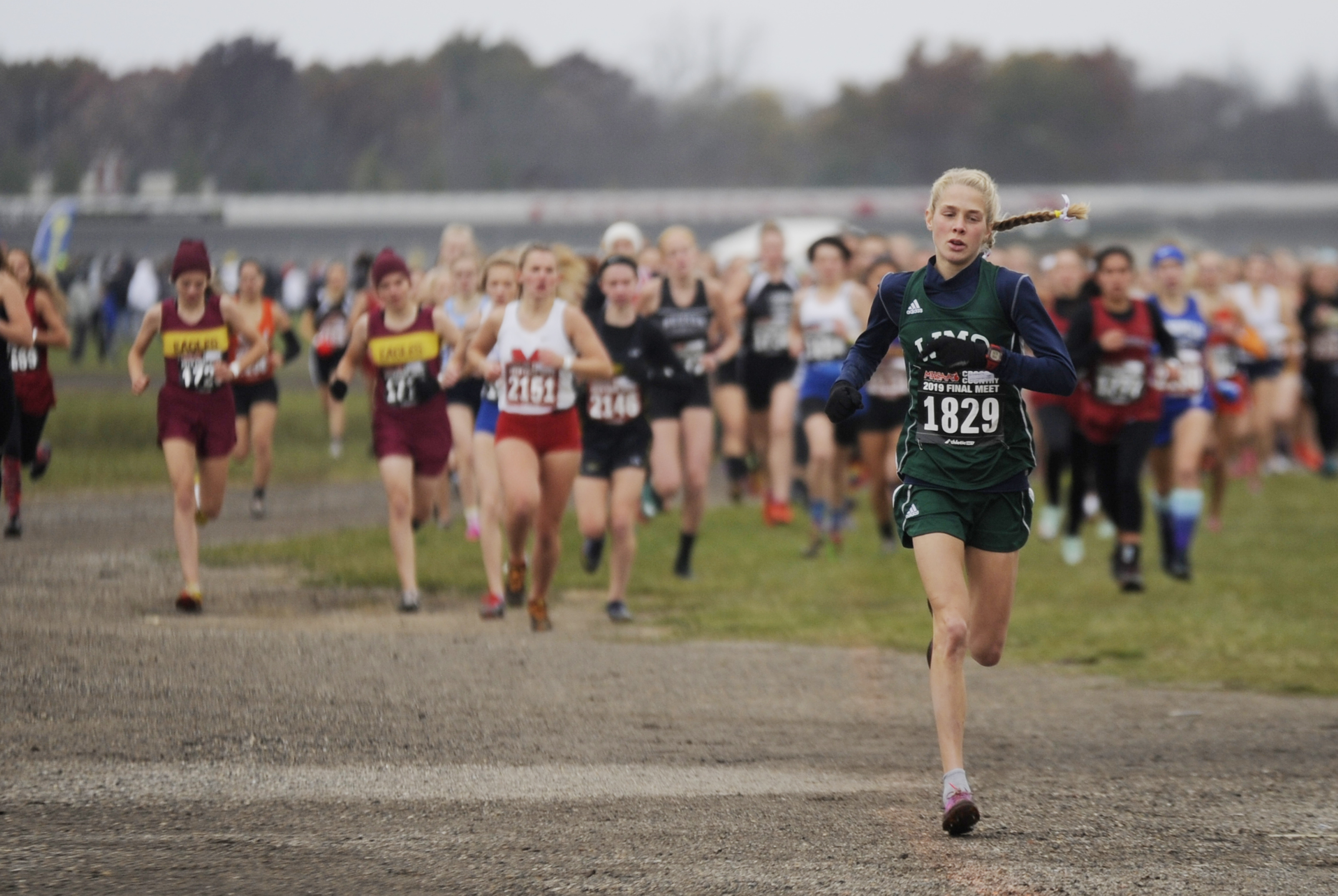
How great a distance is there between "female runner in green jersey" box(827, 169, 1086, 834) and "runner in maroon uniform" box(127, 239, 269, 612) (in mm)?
5137

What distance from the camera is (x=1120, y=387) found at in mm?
11164

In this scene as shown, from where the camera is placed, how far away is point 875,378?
1251cm

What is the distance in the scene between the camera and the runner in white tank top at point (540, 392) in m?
9.09

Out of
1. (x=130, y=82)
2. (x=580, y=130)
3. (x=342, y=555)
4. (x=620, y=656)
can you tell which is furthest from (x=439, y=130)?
(x=620, y=656)

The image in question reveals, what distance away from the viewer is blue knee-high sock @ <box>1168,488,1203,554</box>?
38.8ft

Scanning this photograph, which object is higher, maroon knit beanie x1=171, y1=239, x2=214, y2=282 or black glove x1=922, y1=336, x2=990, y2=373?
maroon knit beanie x1=171, y1=239, x2=214, y2=282

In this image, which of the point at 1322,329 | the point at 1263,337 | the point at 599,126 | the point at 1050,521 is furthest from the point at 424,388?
the point at 599,126

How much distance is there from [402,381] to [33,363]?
3340 millimetres

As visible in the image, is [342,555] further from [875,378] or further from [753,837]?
[753,837]

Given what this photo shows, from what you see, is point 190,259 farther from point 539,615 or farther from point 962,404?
point 962,404

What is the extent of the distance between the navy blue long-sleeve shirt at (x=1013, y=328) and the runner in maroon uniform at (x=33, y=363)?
746 centimetres

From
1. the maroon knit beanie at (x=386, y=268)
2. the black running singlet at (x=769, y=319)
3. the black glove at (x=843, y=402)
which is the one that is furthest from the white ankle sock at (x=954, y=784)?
the black running singlet at (x=769, y=319)

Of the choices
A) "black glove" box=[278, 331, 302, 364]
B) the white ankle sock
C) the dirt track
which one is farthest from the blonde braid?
"black glove" box=[278, 331, 302, 364]

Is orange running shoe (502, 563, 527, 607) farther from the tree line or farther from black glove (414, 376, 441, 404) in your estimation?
A: the tree line
